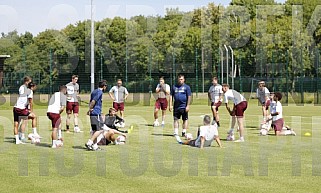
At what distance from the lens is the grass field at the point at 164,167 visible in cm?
1030

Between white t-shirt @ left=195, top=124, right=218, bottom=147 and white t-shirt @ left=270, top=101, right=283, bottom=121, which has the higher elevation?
white t-shirt @ left=270, top=101, right=283, bottom=121

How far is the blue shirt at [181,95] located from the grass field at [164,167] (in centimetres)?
123

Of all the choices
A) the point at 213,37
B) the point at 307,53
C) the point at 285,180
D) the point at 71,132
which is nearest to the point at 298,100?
the point at 307,53

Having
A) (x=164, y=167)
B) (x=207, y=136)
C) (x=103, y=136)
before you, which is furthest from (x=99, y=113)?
(x=164, y=167)

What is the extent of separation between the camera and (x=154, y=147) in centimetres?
1611

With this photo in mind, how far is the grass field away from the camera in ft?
33.8

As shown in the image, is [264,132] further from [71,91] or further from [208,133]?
[71,91]

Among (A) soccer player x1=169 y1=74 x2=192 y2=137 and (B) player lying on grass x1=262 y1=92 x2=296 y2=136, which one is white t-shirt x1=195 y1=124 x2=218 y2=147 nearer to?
(A) soccer player x1=169 y1=74 x2=192 y2=137

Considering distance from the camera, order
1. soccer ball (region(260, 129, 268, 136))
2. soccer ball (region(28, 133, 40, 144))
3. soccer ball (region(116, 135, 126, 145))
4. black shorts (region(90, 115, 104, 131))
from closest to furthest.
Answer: black shorts (region(90, 115, 104, 131)), soccer ball (region(116, 135, 126, 145)), soccer ball (region(28, 133, 40, 144)), soccer ball (region(260, 129, 268, 136))

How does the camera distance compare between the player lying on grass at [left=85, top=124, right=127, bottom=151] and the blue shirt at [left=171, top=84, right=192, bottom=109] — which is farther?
the blue shirt at [left=171, top=84, right=192, bottom=109]

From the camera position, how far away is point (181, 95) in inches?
750

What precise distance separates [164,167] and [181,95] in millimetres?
6863

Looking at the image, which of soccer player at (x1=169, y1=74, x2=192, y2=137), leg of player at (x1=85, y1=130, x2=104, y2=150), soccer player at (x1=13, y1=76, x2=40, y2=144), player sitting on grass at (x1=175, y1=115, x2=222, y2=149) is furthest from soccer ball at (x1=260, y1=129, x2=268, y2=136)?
soccer player at (x1=13, y1=76, x2=40, y2=144)

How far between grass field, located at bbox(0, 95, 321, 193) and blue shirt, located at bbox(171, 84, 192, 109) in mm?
1231
